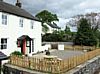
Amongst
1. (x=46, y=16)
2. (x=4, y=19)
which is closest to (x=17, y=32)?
(x=4, y=19)

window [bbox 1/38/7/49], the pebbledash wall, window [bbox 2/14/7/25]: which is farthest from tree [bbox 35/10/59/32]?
window [bbox 1/38/7/49]

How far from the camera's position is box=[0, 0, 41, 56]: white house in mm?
22984

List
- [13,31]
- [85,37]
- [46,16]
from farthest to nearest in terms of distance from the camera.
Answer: [46,16], [85,37], [13,31]

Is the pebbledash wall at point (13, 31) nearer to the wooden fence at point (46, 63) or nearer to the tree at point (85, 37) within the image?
the wooden fence at point (46, 63)

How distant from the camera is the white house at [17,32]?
2298 centimetres

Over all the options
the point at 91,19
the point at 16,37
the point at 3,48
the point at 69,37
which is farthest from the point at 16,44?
the point at 91,19

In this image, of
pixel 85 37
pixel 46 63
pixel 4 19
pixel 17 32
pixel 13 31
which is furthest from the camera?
pixel 85 37

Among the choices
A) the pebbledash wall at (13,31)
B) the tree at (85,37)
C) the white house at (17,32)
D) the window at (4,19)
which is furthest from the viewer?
the tree at (85,37)

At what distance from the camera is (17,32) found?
84.9ft

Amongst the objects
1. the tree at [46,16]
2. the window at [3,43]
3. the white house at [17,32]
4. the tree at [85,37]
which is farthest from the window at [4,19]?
the tree at [46,16]

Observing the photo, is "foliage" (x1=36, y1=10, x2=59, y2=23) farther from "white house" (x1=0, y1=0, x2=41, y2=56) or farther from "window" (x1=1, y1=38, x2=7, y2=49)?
"window" (x1=1, y1=38, x2=7, y2=49)

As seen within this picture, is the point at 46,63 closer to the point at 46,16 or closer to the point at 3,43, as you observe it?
the point at 3,43

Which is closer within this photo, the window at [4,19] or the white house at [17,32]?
the window at [4,19]

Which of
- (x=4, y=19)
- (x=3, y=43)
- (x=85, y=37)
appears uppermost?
(x=4, y=19)
